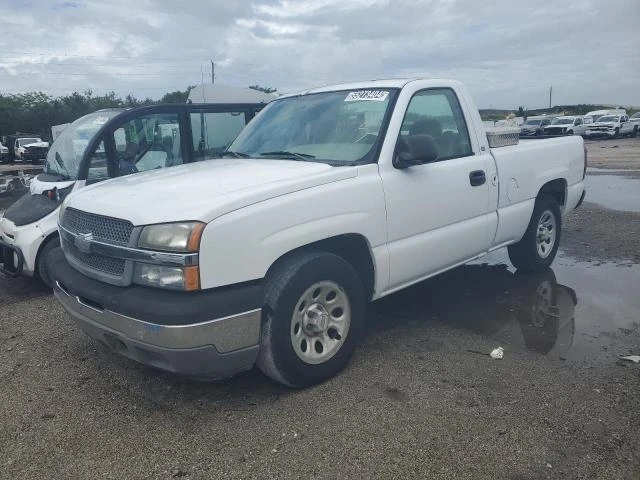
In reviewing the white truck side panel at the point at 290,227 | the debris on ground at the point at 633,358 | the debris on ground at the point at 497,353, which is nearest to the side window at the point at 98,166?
the white truck side panel at the point at 290,227

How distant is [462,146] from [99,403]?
3.39 meters

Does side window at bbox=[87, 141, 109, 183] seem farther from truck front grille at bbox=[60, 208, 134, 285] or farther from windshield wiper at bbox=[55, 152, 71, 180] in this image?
truck front grille at bbox=[60, 208, 134, 285]

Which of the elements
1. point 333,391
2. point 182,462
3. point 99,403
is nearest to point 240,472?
point 182,462

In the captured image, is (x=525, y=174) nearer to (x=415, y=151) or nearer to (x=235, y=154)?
(x=415, y=151)

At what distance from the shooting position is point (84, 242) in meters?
3.44

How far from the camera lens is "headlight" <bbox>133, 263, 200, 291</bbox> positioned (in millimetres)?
2982

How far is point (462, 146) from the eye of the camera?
189 inches

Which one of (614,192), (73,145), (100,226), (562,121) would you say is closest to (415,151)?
(100,226)

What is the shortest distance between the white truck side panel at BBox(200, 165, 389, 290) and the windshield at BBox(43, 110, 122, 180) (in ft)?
11.1

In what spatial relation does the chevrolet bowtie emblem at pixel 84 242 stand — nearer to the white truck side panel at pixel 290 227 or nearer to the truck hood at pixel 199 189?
the truck hood at pixel 199 189

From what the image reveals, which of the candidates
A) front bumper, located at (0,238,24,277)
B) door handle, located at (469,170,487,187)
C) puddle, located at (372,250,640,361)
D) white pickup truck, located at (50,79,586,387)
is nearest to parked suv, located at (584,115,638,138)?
puddle, located at (372,250,640,361)

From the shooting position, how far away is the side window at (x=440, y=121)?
174 inches

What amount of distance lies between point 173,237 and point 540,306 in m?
3.55

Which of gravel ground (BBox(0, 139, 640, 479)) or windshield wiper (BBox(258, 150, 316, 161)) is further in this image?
Result: windshield wiper (BBox(258, 150, 316, 161))
